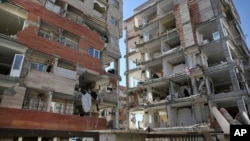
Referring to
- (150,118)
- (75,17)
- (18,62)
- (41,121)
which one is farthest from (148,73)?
(18,62)

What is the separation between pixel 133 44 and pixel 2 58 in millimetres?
28704

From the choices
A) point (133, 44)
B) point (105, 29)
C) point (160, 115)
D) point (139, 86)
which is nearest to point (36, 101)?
point (105, 29)

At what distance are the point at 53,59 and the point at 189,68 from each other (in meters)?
19.2

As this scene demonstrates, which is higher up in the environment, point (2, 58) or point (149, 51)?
point (149, 51)

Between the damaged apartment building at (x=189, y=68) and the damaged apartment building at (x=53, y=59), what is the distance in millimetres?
8558

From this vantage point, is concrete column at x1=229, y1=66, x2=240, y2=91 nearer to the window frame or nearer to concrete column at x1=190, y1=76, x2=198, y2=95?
concrete column at x1=190, y1=76, x2=198, y2=95

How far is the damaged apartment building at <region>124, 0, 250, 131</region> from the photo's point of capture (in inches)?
1019

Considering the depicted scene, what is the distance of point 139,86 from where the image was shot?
34.8 metres

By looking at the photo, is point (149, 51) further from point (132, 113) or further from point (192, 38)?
point (132, 113)

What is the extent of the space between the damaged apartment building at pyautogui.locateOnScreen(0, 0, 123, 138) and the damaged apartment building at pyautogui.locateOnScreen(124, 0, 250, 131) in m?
8.56

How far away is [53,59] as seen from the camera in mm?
21375

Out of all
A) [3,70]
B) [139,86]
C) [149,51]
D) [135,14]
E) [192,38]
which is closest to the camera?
[3,70]

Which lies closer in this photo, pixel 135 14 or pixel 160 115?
pixel 160 115

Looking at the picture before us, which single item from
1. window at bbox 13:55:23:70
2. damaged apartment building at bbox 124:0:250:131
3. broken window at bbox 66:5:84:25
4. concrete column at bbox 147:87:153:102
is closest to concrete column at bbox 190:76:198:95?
damaged apartment building at bbox 124:0:250:131
